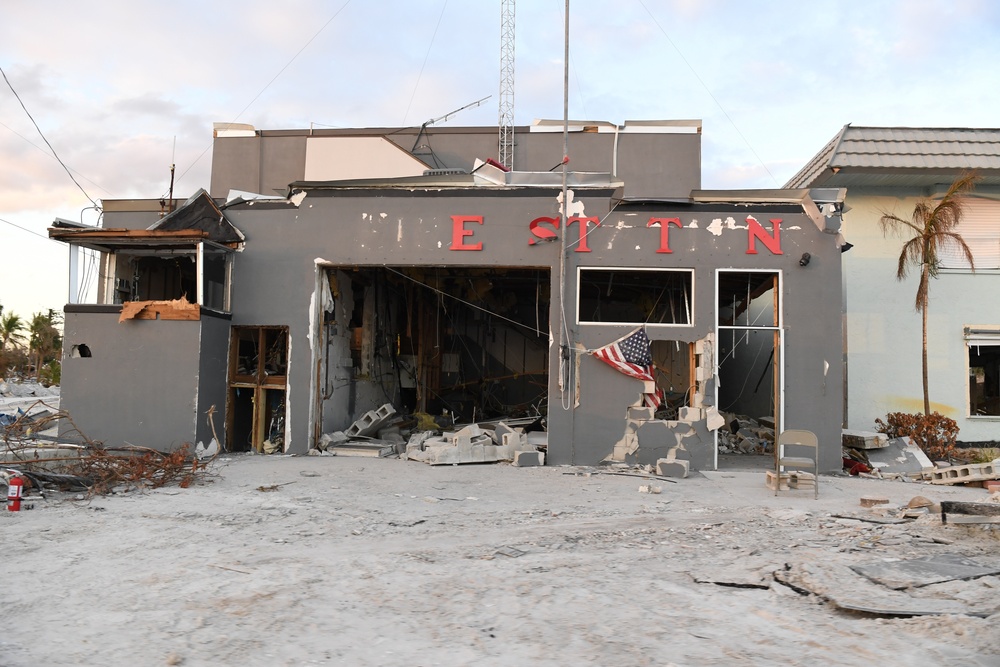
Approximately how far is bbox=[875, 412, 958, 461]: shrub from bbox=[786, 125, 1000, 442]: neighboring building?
1073 millimetres

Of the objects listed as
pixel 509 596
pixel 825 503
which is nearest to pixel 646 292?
pixel 825 503

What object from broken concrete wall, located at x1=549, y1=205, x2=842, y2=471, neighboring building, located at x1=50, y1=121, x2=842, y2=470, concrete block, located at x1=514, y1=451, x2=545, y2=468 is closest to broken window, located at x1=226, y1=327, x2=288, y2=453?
neighboring building, located at x1=50, y1=121, x2=842, y2=470

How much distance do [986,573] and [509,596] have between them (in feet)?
12.3

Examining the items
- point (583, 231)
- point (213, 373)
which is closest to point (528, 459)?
point (583, 231)

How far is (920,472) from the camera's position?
40.1ft

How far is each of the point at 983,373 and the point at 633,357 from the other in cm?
961

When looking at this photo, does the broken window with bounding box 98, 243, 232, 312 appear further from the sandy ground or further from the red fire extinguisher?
the sandy ground

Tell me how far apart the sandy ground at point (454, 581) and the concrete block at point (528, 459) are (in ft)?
10.1

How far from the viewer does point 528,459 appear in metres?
12.6

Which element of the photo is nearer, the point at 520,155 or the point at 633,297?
the point at 633,297

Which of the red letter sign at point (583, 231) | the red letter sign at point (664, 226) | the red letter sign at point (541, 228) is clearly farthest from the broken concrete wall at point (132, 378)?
the red letter sign at point (664, 226)

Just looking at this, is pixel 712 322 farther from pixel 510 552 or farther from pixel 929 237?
pixel 510 552

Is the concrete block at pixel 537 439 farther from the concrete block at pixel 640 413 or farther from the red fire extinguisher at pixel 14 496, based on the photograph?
the red fire extinguisher at pixel 14 496

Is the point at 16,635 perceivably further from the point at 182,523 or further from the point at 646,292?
the point at 646,292
